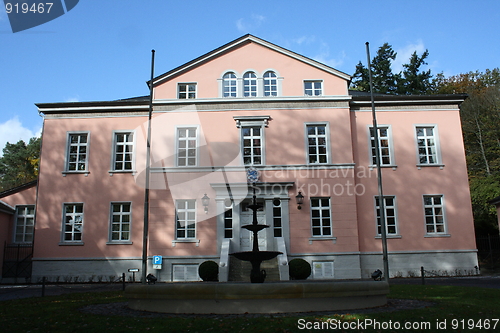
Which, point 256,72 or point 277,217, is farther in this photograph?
point 256,72

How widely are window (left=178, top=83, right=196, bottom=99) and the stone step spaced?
8800 mm

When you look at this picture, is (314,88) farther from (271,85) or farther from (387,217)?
(387,217)

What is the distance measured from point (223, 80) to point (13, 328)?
16815mm

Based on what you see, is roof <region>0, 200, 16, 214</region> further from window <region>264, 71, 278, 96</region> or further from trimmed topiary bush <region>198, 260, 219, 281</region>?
window <region>264, 71, 278, 96</region>

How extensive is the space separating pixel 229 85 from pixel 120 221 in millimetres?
8933

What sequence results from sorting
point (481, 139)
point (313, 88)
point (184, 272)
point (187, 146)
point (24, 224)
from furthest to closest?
point (481, 139)
point (24, 224)
point (313, 88)
point (187, 146)
point (184, 272)

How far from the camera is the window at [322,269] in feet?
68.7

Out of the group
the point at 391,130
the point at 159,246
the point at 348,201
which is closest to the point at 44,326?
the point at 159,246

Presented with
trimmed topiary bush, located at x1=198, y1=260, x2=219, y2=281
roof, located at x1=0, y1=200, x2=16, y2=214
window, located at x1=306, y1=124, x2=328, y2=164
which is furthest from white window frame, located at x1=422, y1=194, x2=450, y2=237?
roof, located at x1=0, y1=200, x2=16, y2=214

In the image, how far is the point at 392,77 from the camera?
145ft

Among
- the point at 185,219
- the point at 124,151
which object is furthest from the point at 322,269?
the point at 124,151

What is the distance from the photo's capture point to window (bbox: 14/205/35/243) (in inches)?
963

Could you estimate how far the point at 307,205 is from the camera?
70.8ft

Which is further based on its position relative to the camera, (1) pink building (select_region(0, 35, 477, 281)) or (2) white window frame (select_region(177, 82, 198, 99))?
(2) white window frame (select_region(177, 82, 198, 99))
